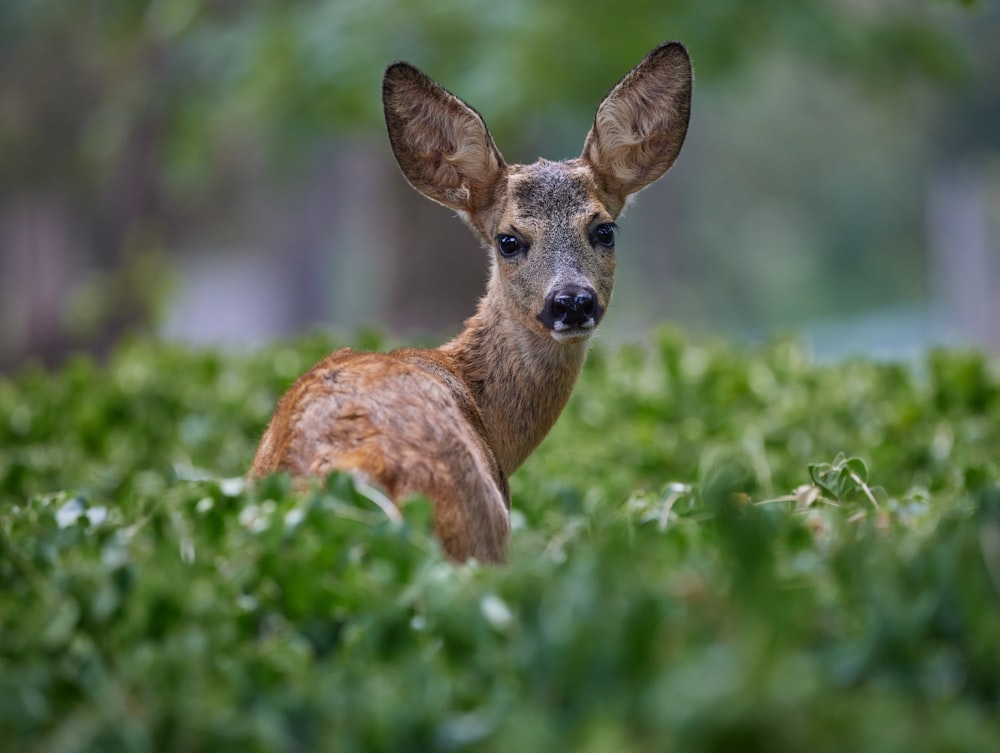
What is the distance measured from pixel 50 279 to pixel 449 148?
2285 centimetres

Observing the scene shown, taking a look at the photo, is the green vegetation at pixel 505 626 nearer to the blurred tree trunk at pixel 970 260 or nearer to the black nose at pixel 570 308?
the black nose at pixel 570 308

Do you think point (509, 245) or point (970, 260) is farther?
point (970, 260)

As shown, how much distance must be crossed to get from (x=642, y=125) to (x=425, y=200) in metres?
9.18

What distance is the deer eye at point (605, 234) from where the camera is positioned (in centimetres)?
523

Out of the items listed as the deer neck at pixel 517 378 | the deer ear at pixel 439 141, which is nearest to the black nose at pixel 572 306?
the deer neck at pixel 517 378

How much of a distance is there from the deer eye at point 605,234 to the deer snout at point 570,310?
0.35m

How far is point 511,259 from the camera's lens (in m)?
5.18

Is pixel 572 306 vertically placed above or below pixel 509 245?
below

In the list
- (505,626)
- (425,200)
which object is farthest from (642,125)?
(425,200)

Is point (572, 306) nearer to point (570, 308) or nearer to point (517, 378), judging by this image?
point (570, 308)

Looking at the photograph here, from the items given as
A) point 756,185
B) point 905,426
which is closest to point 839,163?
point 756,185

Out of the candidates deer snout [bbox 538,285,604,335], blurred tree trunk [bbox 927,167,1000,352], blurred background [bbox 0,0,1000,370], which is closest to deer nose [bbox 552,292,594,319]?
deer snout [bbox 538,285,604,335]

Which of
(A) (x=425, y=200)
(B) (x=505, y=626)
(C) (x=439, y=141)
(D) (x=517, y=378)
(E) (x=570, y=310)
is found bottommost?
(B) (x=505, y=626)

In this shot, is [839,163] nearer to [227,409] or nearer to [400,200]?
[400,200]
